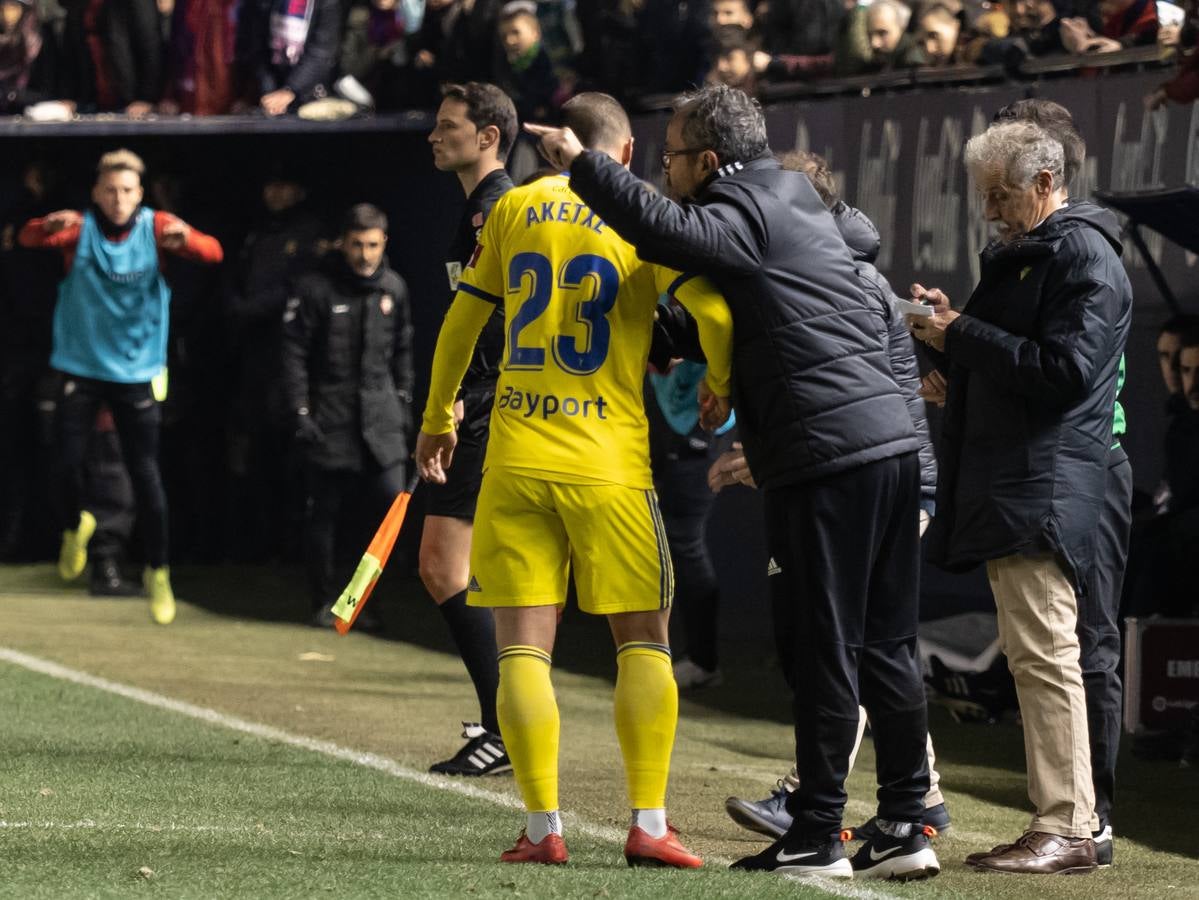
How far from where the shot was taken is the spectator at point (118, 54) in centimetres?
1524

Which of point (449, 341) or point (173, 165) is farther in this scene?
point (173, 165)

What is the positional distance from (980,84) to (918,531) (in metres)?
5.96

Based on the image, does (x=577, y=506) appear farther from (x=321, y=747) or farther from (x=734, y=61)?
(x=734, y=61)

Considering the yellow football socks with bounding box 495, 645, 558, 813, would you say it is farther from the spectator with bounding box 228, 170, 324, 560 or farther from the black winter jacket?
the spectator with bounding box 228, 170, 324, 560

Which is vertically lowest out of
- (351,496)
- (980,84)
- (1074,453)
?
(351,496)

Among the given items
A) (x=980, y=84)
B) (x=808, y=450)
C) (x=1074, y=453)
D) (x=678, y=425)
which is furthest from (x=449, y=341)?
(x=980, y=84)

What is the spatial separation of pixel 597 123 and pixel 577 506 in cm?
98

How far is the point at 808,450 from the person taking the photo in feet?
18.6

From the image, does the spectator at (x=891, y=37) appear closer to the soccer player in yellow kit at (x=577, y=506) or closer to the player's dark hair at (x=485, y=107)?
the player's dark hair at (x=485, y=107)

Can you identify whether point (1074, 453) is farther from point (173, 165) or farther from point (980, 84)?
point (173, 165)

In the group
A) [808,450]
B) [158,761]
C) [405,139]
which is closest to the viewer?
[808,450]

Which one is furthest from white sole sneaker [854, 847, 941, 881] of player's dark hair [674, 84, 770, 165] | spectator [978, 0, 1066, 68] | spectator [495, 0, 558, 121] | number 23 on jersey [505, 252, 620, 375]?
spectator [495, 0, 558, 121]

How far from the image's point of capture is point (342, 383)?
1292cm

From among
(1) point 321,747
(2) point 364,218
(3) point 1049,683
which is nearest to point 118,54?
(2) point 364,218
